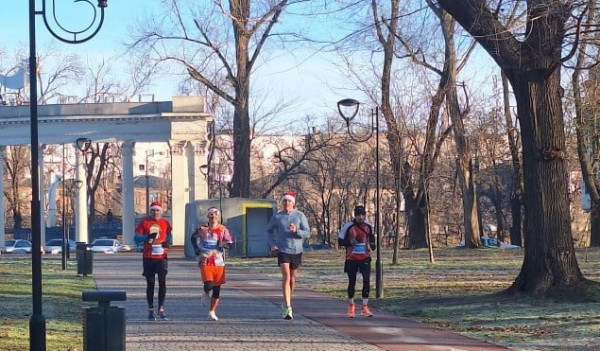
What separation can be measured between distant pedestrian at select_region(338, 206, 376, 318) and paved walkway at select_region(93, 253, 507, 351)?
1.20ft

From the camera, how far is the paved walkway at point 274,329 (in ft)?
40.4

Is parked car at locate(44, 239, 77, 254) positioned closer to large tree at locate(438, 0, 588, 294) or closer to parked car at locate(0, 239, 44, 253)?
parked car at locate(0, 239, 44, 253)

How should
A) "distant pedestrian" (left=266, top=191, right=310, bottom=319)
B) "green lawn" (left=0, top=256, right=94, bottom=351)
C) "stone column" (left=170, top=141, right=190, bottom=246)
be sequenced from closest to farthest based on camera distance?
"green lawn" (left=0, top=256, right=94, bottom=351) → "distant pedestrian" (left=266, top=191, right=310, bottom=319) → "stone column" (left=170, top=141, right=190, bottom=246)

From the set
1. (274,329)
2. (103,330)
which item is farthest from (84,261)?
(103,330)

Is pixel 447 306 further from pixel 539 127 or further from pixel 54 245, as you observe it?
pixel 54 245

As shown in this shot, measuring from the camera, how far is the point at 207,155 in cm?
6562

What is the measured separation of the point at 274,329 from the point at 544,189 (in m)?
5.78

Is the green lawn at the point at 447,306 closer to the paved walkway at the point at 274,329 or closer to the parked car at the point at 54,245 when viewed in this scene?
the paved walkway at the point at 274,329

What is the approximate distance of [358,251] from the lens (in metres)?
16.1

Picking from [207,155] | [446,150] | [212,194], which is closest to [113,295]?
[446,150]

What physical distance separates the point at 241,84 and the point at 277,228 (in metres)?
28.5

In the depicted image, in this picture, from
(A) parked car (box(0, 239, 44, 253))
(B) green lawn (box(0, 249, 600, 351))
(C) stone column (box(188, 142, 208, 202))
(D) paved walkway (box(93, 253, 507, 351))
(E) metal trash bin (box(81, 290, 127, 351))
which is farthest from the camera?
(A) parked car (box(0, 239, 44, 253))

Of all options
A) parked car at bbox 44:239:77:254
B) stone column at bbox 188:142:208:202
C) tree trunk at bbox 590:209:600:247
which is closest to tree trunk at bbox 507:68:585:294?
tree trunk at bbox 590:209:600:247

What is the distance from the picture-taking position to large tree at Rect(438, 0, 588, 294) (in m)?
16.8
